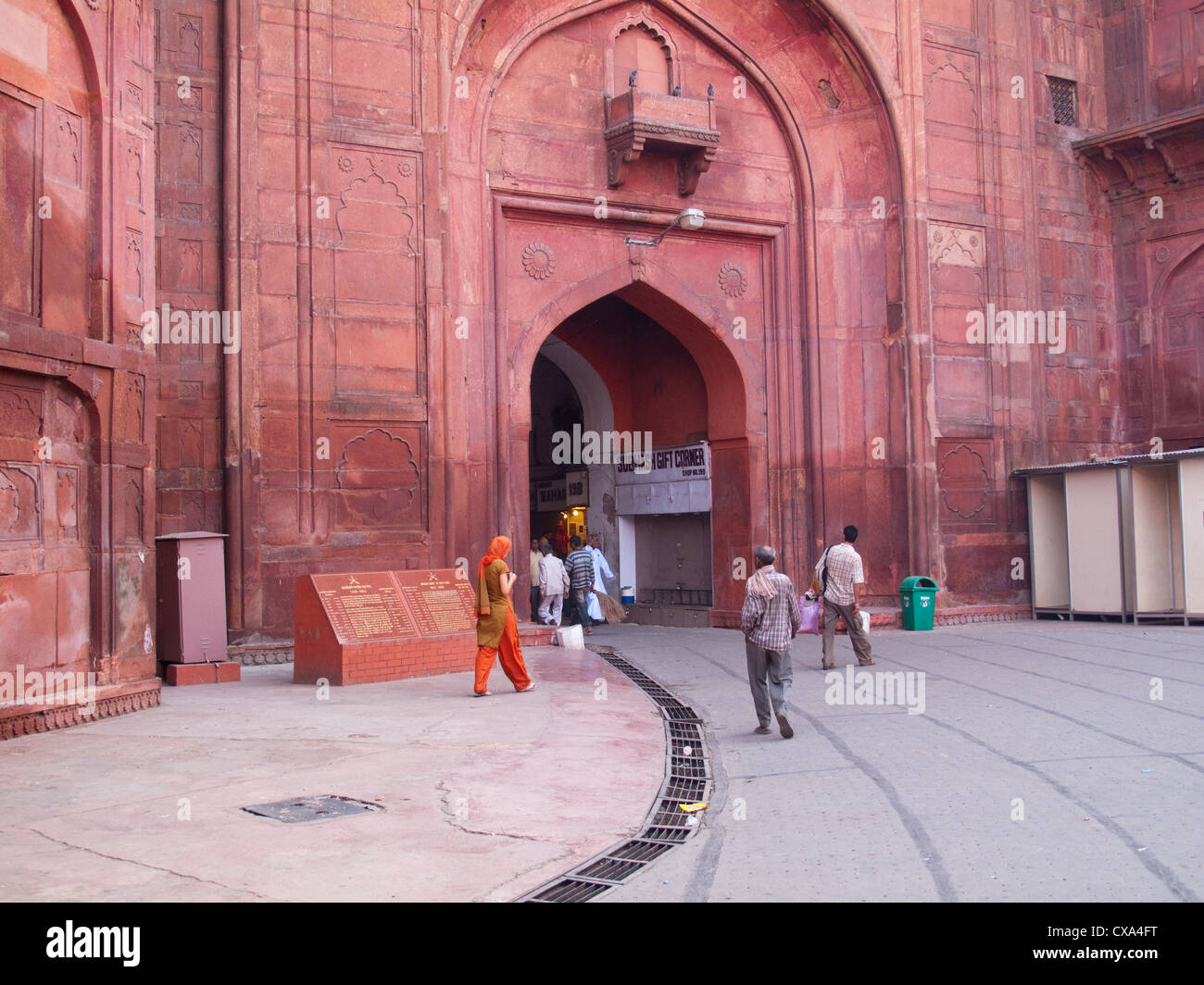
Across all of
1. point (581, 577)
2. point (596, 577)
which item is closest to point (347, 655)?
point (581, 577)

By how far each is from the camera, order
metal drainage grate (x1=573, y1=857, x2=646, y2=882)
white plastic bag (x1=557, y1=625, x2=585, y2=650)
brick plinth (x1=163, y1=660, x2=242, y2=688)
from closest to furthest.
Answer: metal drainage grate (x1=573, y1=857, x2=646, y2=882) < brick plinth (x1=163, y1=660, x2=242, y2=688) < white plastic bag (x1=557, y1=625, x2=585, y2=650)

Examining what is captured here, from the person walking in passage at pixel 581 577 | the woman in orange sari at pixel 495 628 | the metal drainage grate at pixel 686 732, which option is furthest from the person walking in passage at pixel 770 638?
the person walking in passage at pixel 581 577

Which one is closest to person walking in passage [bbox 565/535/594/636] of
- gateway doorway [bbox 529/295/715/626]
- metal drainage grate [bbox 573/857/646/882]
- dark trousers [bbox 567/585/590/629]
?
dark trousers [bbox 567/585/590/629]

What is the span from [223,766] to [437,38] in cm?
957

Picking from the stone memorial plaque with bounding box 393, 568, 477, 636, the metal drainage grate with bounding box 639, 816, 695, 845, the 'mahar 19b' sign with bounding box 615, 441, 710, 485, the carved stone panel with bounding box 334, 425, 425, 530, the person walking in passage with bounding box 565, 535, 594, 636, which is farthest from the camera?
the 'mahar 19b' sign with bounding box 615, 441, 710, 485

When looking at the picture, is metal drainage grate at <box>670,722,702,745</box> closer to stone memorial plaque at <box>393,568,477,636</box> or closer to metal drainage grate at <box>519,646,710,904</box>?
metal drainage grate at <box>519,646,710,904</box>

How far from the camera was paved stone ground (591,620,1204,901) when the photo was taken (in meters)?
4.41

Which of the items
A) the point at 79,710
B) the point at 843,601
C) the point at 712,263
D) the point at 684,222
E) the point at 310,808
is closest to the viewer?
the point at 310,808

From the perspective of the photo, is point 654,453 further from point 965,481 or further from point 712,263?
point 965,481

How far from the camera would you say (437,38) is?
527 inches

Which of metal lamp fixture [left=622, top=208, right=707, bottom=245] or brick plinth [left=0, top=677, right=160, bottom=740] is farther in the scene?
metal lamp fixture [left=622, top=208, right=707, bottom=245]

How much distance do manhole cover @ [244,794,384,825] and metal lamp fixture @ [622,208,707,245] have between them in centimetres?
1048

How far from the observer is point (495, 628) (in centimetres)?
954

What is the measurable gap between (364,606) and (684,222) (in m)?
7.08
